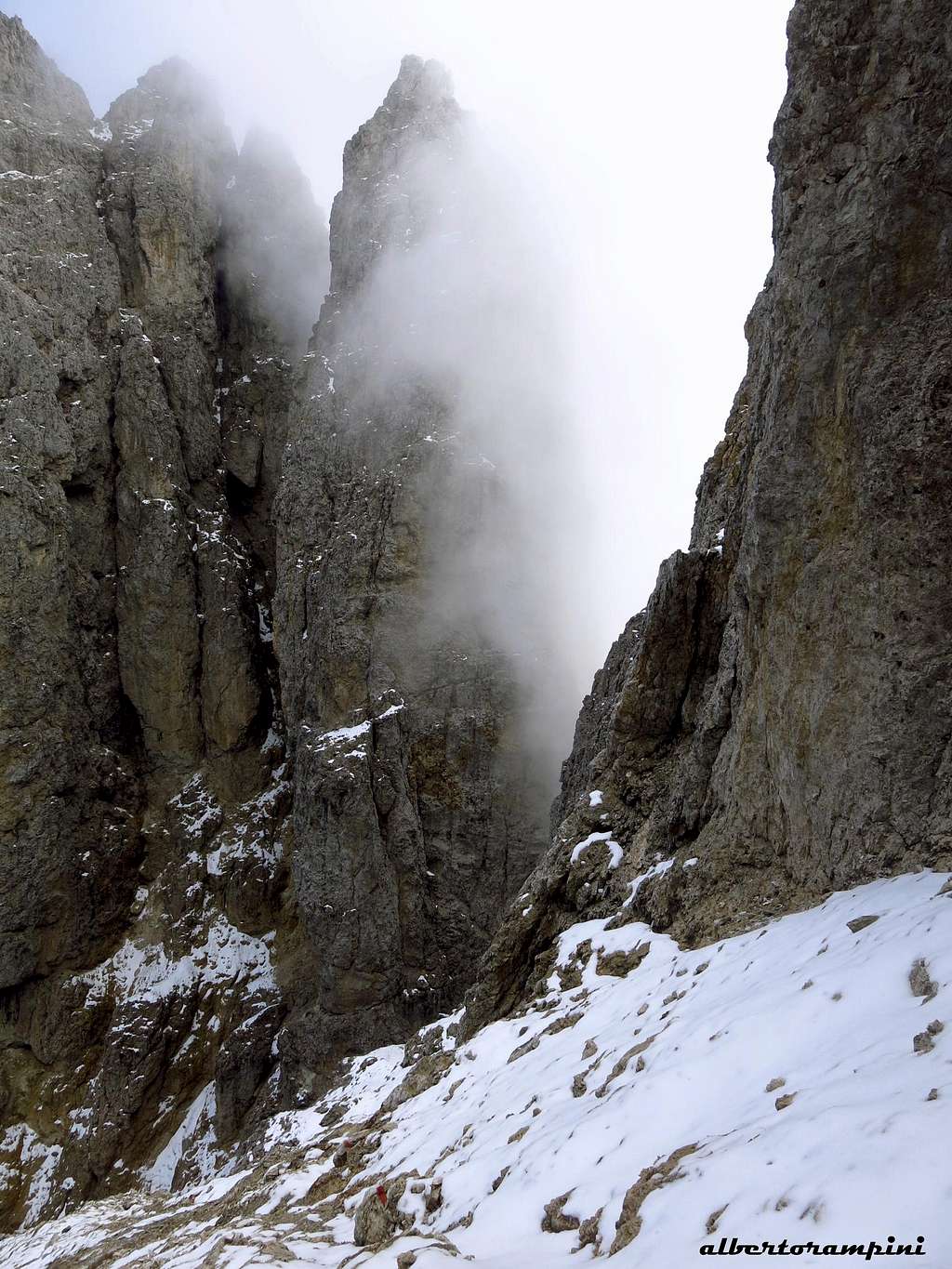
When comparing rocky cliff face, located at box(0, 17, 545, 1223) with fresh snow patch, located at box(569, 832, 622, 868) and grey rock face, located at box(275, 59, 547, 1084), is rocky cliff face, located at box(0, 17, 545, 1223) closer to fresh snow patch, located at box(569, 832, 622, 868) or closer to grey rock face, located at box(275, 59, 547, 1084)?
grey rock face, located at box(275, 59, 547, 1084)

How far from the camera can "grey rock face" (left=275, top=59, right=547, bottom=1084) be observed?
109ft

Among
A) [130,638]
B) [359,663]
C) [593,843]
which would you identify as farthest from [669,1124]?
[130,638]

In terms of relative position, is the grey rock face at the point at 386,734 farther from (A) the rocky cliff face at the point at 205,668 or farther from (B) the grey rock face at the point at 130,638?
(B) the grey rock face at the point at 130,638

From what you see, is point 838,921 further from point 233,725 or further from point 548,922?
point 233,725

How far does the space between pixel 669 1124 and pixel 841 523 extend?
7296mm

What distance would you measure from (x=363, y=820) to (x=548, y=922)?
18812mm

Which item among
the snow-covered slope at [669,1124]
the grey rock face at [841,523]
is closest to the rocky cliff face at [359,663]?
the grey rock face at [841,523]

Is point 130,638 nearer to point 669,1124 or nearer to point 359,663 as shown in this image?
point 359,663

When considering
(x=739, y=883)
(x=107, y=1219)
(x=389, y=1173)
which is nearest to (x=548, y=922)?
(x=739, y=883)

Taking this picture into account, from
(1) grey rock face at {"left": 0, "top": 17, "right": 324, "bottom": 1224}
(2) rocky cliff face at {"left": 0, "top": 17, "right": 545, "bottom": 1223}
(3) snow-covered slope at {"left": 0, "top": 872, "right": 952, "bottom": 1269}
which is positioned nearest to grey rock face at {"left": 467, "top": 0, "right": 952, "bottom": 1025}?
(3) snow-covered slope at {"left": 0, "top": 872, "right": 952, "bottom": 1269}

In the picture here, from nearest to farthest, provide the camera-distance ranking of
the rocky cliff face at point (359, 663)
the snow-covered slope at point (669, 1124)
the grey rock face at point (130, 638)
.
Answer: the snow-covered slope at point (669, 1124) < the rocky cliff face at point (359, 663) < the grey rock face at point (130, 638)

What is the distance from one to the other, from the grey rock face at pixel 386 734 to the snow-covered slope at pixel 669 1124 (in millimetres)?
20308

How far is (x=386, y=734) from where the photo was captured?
34.3 m

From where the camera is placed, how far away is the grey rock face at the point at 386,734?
33.2m
